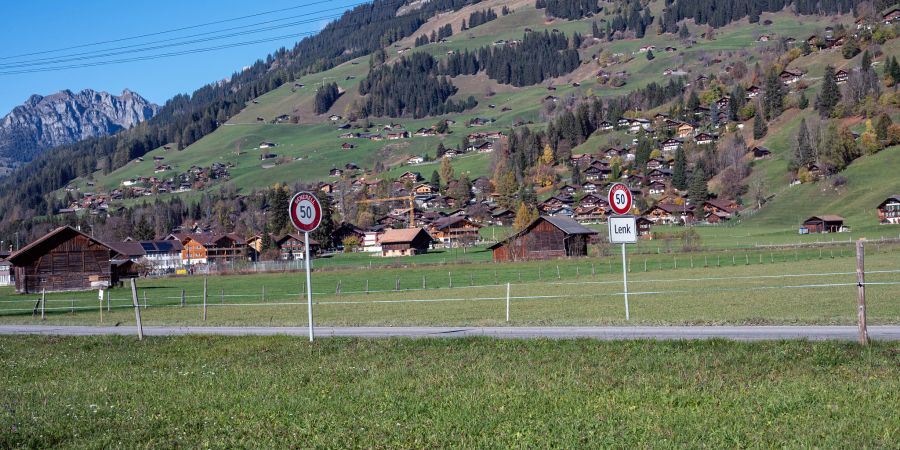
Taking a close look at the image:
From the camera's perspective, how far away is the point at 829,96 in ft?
593

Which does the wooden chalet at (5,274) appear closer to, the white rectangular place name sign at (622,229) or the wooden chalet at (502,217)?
the wooden chalet at (502,217)

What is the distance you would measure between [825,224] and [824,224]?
9.9 inches

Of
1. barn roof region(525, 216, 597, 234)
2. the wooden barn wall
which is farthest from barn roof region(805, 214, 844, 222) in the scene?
the wooden barn wall

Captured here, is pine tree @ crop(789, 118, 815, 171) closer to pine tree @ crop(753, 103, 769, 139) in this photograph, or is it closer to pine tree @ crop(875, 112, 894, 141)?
pine tree @ crop(875, 112, 894, 141)

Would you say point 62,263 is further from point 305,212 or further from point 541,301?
point 305,212

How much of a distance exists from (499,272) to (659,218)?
296 feet

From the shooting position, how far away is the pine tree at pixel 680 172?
605 feet

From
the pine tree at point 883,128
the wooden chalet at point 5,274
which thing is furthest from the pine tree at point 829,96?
the wooden chalet at point 5,274

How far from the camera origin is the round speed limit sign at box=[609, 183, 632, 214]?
22750mm

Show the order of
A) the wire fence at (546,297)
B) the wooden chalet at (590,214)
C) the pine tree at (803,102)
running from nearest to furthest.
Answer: the wire fence at (546,297)
the wooden chalet at (590,214)
the pine tree at (803,102)

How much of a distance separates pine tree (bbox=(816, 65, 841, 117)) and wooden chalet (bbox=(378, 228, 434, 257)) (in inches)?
3617

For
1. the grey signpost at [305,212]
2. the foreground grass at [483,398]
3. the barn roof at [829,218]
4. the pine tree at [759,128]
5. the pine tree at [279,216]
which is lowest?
the foreground grass at [483,398]

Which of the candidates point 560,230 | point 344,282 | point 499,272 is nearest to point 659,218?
point 560,230

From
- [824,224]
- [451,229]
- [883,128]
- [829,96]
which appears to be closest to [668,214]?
[883,128]
